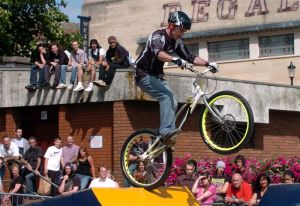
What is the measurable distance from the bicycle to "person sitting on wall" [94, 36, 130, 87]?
24.6 ft

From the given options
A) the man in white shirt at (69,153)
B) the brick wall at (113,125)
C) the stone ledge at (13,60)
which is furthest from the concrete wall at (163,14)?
the man in white shirt at (69,153)

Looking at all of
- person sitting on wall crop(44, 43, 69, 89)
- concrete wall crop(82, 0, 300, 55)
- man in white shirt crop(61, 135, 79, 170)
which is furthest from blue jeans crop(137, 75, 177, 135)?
concrete wall crop(82, 0, 300, 55)

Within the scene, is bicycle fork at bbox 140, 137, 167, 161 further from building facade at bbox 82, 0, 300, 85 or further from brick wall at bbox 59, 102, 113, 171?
building facade at bbox 82, 0, 300, 85

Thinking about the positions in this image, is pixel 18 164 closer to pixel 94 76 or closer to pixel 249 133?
pixel 94 76

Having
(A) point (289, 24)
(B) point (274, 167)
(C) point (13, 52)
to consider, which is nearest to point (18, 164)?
(B) point (274, 167)

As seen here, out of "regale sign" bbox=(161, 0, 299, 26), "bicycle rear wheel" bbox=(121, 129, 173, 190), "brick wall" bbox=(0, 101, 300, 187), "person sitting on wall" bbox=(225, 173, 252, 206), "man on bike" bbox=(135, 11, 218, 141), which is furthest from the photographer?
"regale sign" bbox=(161, 0, 299, 26)

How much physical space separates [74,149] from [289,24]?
906 inches

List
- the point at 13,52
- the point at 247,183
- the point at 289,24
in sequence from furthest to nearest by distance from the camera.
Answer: the point at 289,24 < the point at 13,52 < the point at 247,183

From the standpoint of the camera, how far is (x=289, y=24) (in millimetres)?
39906

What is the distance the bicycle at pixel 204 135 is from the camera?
1124cm

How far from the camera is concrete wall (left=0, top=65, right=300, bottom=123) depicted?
21188 millimetres

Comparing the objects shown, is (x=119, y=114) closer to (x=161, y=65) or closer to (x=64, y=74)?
(x=64, y=74)

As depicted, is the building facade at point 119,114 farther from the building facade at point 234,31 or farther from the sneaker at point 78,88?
the building facade at point 234,31

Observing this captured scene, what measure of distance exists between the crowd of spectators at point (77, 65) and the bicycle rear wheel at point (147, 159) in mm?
7544
